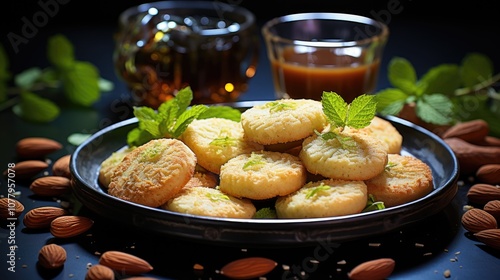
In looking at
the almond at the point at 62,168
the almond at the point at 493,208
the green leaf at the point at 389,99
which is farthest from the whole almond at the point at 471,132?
the almond at the point at 62,168

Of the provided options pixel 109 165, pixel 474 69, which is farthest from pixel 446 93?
pixel 109 165

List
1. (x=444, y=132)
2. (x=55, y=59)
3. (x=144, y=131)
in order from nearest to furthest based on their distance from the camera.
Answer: (x=144, y=131) → (x=444, y=132) → (x=55, y=59)

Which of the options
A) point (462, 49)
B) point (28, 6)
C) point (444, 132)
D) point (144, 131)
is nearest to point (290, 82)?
point (444, 132)

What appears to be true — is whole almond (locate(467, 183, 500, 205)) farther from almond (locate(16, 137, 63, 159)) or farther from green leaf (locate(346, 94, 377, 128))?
almond (locate(16, 137, 63, 159))

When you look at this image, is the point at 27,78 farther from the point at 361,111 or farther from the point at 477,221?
the point at 477,221

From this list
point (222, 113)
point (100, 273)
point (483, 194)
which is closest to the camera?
point (100, 273)

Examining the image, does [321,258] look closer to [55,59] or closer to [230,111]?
[230,111]
